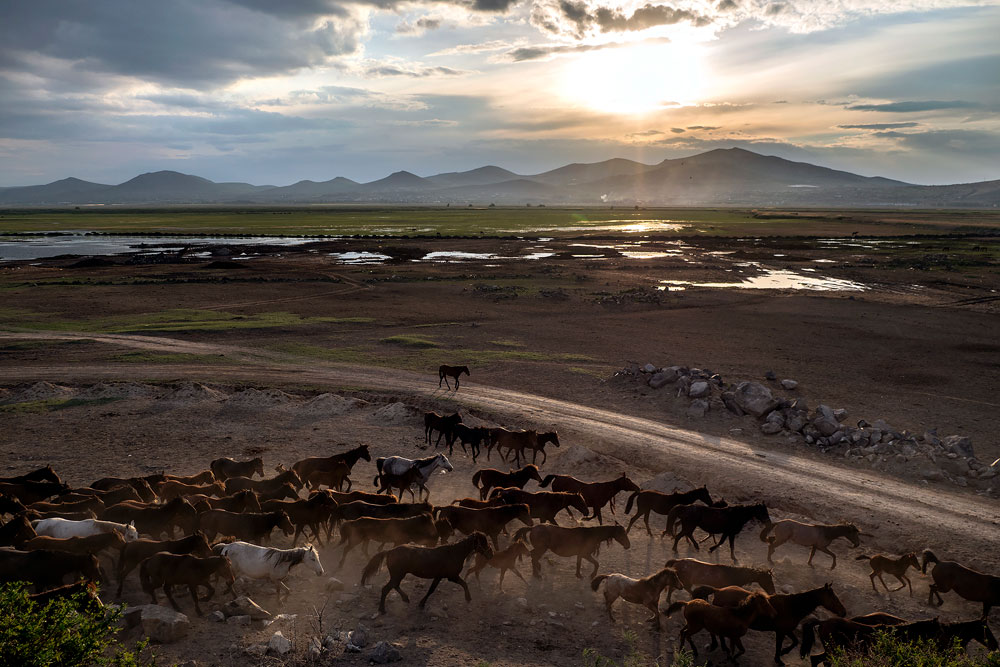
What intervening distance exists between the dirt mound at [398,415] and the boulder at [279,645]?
38.2 ft

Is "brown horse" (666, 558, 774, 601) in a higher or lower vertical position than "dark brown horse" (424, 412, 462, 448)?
lower

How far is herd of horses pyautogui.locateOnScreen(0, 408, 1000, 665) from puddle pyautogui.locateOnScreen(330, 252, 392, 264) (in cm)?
5767

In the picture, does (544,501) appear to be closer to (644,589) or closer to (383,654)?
(644,589)

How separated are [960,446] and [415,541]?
15788 millimetres

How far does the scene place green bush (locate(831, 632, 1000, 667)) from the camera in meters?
7.28

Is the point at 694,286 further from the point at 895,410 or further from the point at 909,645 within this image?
the point at 909,645

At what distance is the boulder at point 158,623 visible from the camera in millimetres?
8844

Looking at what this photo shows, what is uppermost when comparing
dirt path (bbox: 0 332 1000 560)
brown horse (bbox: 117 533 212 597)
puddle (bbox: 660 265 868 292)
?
puddle (bbox: 660 265 868 292)

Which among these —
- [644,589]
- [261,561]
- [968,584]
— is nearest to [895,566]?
[968,584]

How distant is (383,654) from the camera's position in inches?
342

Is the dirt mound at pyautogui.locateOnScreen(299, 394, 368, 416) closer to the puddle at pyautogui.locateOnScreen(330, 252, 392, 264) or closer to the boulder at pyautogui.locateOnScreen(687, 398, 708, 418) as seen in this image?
the boulder at pyautogui.locateOnScreen(687, 398, 708, 418)

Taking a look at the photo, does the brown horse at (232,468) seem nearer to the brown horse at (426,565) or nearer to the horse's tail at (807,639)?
the brown horse at (426,565)

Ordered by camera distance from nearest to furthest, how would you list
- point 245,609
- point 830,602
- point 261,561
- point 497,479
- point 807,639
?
point 807,639 < point 830,602 < point 245,609 < point 261,561 < point 497,479

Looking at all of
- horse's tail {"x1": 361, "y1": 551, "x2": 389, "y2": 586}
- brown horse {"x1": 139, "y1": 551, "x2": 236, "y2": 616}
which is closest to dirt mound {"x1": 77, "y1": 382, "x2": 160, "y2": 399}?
brown horse {"x1": 139, "y1": 551, "x2": 236, "y2": 616}
